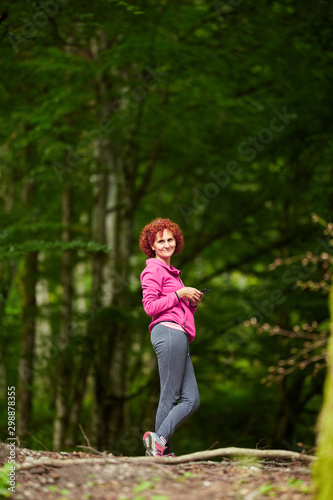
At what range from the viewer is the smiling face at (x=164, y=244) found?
164 inches

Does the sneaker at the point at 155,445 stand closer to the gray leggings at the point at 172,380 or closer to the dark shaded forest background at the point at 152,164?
the gray leggings at the point at 172,380

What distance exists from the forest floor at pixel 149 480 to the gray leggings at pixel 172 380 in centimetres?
34

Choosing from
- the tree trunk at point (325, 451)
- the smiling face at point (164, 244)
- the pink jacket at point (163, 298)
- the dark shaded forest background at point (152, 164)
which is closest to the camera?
the tree trunk at point (325, 451)

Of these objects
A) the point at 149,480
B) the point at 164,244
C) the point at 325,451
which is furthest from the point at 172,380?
the point at 325,451

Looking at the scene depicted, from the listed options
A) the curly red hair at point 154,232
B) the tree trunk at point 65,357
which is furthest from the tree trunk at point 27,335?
the curly red hair at point 154,232

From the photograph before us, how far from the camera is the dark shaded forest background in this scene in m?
6.64

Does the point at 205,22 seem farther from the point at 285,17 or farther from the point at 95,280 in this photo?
the point at 95,280

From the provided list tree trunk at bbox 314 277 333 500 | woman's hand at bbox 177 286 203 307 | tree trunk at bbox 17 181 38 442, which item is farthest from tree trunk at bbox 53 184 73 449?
tree trunk at bbox 314 277 333 500

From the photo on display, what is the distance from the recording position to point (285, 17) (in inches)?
265

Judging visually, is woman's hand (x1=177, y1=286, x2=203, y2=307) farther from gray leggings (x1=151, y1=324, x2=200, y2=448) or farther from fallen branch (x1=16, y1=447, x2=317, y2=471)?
fallen branch (x1=16, y1=447, x2=317, y2=471)

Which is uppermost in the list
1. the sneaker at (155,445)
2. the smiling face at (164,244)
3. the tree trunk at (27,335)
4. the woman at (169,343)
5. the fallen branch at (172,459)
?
the smiling face at (164,244)

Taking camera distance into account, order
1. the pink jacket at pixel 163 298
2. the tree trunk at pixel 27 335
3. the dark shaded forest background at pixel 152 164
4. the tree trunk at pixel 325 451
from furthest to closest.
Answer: the tree trunk at pixel 27 335, the dark shaded forest background at pixel 152 164, the pink jacket at pixel 163 298, the tree trunk at pixel 325 451

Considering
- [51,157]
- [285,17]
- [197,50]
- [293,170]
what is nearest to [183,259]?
[293,170]

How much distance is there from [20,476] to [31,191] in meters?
7.02
